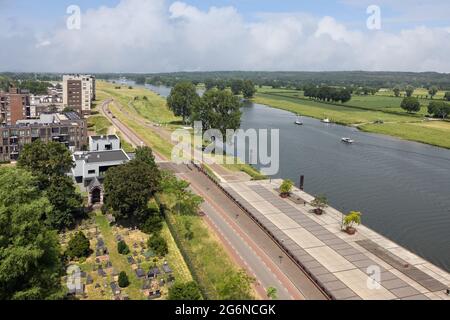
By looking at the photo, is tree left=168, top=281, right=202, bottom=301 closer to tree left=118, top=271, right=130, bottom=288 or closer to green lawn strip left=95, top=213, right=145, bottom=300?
green lawn strip left=95, top=213, right=145, bottom=300

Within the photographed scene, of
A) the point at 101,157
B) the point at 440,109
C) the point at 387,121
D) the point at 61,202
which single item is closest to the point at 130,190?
the point at 61,202

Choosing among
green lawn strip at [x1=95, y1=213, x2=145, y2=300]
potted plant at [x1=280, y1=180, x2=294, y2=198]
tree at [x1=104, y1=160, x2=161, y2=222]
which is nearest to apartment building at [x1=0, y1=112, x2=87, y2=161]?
green lawn strip at [x1=95, y1=213, x2=145, y2=300]

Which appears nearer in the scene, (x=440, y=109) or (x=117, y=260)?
(x=117, y=260)

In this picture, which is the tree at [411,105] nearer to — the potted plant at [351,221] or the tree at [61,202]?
the potted plant at [351,221]

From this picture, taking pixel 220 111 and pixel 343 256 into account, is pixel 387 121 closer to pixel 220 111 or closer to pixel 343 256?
pixel 220 111

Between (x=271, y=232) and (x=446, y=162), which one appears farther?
(x=446, y=162)

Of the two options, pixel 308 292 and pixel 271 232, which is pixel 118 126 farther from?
pixel 308 292
